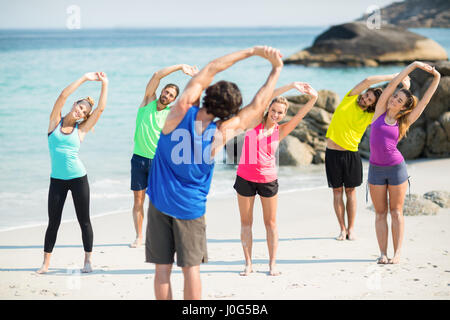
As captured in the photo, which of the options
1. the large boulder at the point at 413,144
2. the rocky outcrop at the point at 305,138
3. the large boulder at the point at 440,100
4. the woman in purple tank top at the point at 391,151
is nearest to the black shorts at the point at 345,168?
the woman in purple tank top at the point at 391,151

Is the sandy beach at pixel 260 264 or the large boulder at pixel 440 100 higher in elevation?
the large boulder at pixel 440 100

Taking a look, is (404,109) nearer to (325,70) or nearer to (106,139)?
(106,139)

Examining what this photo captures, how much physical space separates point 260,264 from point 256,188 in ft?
3.19

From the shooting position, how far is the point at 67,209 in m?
9.03

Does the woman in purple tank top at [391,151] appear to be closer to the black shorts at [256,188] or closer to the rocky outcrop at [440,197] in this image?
the black shorts at [256,188]

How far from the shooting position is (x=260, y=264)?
610 centimetres

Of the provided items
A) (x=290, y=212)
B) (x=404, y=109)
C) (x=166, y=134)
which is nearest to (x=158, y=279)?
(x=166, y=134)

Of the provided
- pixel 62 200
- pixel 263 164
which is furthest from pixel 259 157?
pixel 62 200

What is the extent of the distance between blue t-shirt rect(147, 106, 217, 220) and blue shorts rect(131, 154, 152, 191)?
8.20 ft

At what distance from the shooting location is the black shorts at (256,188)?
5531 mm

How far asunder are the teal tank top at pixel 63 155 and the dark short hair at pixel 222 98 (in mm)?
2255

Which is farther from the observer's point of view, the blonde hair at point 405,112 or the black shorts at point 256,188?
the blonde hair at point 405,112
